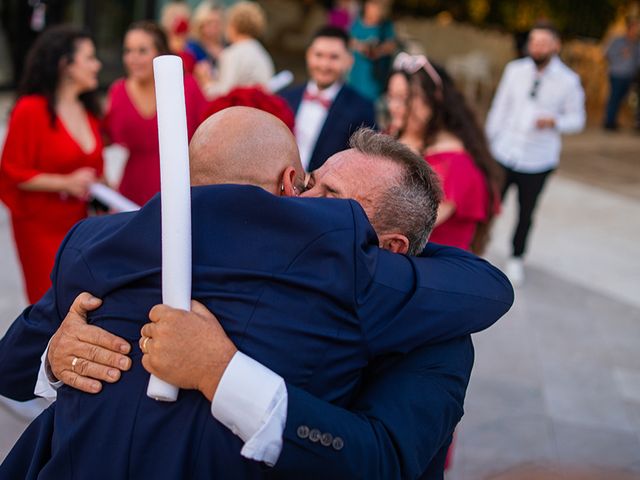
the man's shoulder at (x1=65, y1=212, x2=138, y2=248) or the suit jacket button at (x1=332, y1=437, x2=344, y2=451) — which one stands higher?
the man's shoulder at (x1=65, y1=212, x2=138, y2=248)

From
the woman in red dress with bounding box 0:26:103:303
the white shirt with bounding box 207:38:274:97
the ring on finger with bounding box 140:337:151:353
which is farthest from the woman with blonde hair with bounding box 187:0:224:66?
the ring on finger with bounding box 140:337:151:353

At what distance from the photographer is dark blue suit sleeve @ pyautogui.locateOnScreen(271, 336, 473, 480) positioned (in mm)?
1344

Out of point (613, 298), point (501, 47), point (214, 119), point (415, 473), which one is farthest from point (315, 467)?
point (501, 47)

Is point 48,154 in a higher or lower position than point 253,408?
lower

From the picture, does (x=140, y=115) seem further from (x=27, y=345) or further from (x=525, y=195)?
(x=27, y=345)

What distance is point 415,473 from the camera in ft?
4.72

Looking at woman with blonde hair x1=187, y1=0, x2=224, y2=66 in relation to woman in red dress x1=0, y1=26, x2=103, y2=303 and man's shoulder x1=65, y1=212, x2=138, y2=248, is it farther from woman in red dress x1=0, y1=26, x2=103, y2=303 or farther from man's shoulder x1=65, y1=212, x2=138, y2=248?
man's shoulder x1=65, y1=212, x2=138, y2=248

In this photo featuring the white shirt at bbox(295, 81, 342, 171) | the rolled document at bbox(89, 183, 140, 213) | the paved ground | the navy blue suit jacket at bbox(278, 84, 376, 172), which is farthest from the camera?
the white shirt at bbox(295, 81, 342, 171)

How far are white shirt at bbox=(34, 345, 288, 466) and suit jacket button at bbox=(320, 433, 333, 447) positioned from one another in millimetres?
62

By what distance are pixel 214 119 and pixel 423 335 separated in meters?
0.52

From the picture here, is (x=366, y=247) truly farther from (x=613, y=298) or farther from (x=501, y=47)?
(x=501, y=47)

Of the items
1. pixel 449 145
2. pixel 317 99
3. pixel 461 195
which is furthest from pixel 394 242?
pixel 317 99

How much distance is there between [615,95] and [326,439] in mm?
13156

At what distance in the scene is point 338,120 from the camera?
4.80 meters
